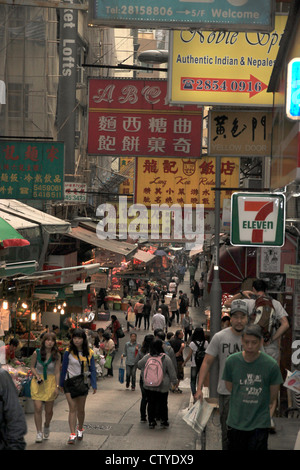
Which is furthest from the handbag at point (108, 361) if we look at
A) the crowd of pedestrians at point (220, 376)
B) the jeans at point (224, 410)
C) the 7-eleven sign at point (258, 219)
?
the jeans at point (224, 410)

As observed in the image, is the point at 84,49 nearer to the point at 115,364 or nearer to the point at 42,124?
the point at 42,124

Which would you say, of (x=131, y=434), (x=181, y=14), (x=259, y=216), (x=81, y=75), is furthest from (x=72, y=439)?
(x=81, y=75)

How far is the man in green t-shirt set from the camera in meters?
6.49

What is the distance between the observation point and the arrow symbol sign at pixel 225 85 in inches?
492

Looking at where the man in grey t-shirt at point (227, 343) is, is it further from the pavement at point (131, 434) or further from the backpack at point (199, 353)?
the backpack at point (199, 353)

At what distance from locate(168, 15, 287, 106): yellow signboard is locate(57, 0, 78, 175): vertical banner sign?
16.0 metres

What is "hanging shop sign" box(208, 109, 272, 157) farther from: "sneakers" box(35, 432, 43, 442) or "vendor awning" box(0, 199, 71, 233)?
"sneakers" box(35, 432, 43, 442)

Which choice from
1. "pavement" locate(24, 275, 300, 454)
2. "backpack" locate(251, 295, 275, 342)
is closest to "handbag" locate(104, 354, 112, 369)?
"pavement" locate(24, 275, 300, 454)

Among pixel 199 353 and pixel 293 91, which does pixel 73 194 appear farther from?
pixel 293 91

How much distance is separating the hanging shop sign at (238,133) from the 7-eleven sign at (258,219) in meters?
2.62

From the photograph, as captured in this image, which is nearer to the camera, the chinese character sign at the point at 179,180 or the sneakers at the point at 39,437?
the sneakers at the point at 39,437

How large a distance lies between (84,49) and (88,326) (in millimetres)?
15318

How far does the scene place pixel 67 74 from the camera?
93.1 ft
